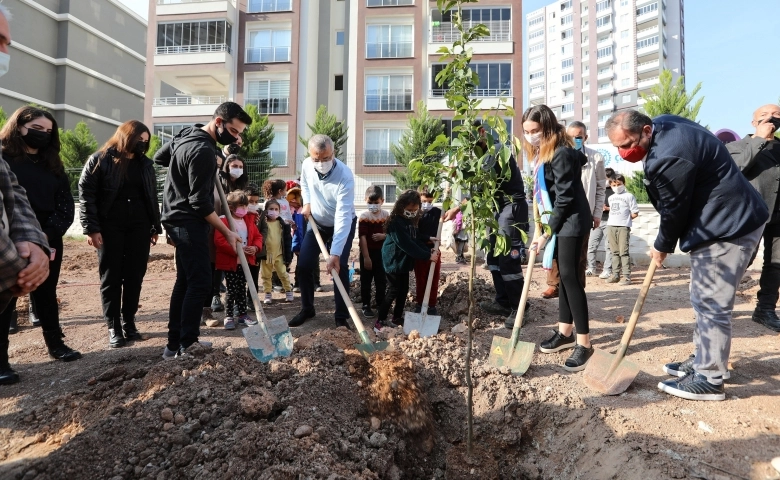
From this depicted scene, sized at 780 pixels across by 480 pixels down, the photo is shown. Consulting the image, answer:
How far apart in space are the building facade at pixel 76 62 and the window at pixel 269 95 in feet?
53.6

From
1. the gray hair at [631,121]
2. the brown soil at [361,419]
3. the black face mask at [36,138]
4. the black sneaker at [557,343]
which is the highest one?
the black face mask at [36,138]

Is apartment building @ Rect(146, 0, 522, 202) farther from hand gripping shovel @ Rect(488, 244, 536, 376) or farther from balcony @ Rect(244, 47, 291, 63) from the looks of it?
hand gripping shovel @ Rect(488, 244, 536, 376)

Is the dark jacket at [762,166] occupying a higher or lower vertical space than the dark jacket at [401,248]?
higher

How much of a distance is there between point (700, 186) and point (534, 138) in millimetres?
1285

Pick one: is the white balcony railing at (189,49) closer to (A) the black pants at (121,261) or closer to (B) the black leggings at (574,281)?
(A) the black pants at (121,261)

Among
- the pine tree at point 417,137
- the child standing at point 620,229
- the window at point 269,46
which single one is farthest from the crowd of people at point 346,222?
the window at point 269,46

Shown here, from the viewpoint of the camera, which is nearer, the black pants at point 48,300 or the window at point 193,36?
the black pants at point 48,300

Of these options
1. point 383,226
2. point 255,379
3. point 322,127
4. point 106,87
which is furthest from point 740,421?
point 106,87

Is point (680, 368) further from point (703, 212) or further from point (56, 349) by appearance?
point (56, 349)

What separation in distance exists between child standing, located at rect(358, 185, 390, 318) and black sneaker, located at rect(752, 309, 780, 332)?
3670mm

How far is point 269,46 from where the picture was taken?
25562mm

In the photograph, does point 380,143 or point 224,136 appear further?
point 380,143

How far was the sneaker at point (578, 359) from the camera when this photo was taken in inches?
134

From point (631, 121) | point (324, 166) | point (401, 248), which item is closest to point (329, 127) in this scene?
point (324, 166)
